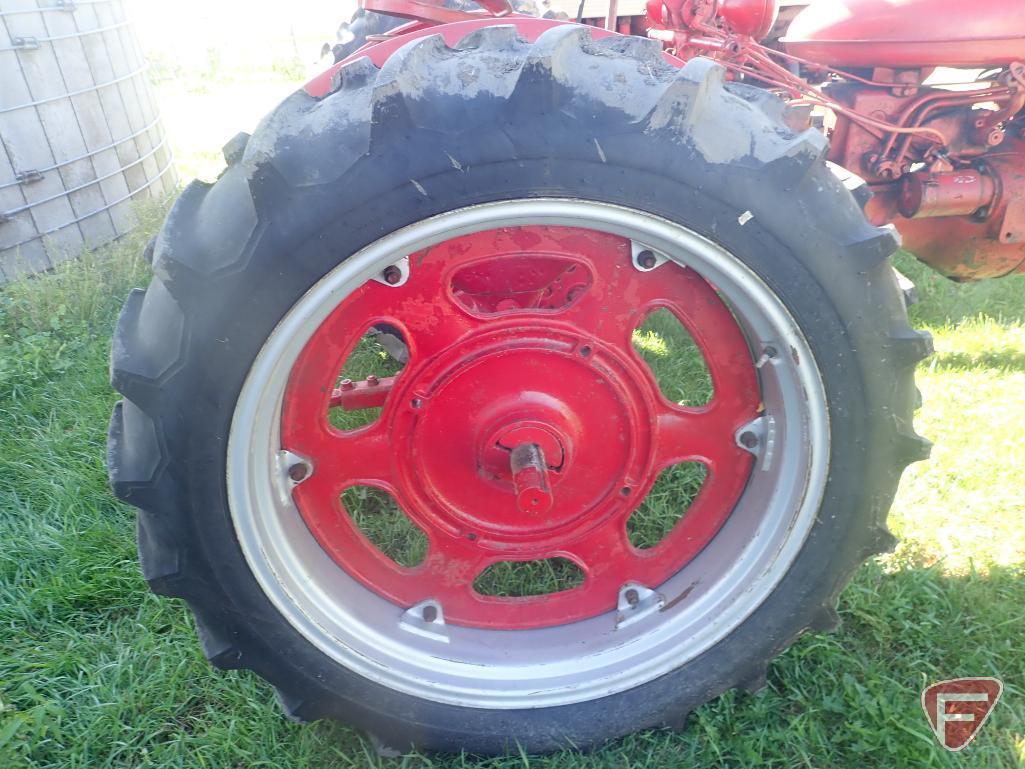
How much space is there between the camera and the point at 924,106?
220 centimetres

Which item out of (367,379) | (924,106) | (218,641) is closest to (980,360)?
(924,106)

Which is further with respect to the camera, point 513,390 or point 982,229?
point 982,229

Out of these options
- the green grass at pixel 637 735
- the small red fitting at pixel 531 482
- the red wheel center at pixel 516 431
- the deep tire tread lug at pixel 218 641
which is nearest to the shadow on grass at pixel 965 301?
the green grass at pixel 637 735

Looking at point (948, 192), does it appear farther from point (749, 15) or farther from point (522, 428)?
point (522, 428)

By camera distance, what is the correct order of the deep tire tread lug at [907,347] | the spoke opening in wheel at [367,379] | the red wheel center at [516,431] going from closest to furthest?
the deep tire tread lug at [907,347], the red wheel center at [516,431], the spoke opening in wheel at [367,379]

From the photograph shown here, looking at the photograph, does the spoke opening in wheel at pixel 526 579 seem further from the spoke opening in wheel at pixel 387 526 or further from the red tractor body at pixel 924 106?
the red tractor body at pixel 924 106

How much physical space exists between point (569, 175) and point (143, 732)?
5.46 ft

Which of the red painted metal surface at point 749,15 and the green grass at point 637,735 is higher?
the red painted metal surface at point 749,15

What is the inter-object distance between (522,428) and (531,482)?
Result: 5.6 inches

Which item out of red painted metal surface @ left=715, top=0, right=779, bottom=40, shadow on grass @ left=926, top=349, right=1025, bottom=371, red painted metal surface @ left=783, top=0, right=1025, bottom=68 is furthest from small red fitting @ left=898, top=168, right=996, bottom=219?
shadow on grass @ left=926, top=349, right=1025, bottom=371

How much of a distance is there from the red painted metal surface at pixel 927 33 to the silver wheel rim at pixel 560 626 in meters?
1.11

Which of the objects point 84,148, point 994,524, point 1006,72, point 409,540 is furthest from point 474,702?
point 84,148

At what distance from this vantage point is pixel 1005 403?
293 centimetres

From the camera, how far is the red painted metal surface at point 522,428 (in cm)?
154
